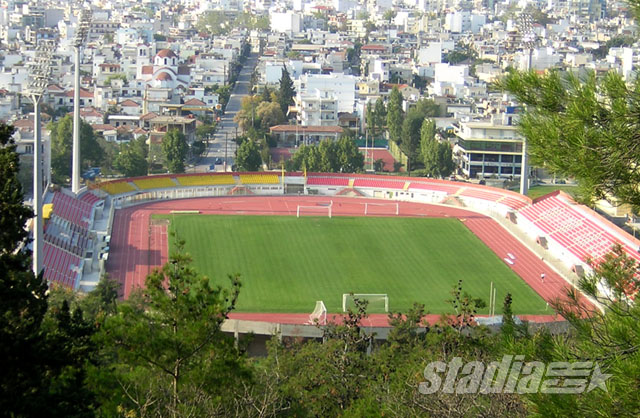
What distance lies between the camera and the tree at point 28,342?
8.66 metres

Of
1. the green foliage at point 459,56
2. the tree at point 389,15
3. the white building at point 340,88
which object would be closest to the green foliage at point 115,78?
the white building at point 340,88

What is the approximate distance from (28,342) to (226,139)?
3539cm

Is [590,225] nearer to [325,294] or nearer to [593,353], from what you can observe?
[325,294]

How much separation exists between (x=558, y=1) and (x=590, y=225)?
9870cm

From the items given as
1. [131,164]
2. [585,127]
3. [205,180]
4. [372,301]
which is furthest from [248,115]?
[585,127]

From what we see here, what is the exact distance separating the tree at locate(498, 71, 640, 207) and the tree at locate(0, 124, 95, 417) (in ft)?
15.5

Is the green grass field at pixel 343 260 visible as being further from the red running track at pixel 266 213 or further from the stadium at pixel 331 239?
the red running track at pixel 266 213

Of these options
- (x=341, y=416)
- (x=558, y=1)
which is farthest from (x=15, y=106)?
(x=558, y=1)

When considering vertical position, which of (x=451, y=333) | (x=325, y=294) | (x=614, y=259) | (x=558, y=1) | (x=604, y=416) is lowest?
(x=325, y=294)

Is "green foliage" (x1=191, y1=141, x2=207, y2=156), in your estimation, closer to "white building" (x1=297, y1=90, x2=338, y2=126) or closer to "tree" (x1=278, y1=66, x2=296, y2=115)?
"white building" (x1=297, y1=90, x2=338, y2=126)

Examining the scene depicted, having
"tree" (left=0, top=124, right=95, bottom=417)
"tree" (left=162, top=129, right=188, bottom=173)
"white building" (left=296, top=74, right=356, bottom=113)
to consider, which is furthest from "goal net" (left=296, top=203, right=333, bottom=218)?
"tree" (left=0, top=124, right=95, bottom=417)

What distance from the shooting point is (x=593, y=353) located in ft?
19.2

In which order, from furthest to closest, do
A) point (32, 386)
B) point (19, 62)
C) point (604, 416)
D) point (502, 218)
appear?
point (19, 62) → point (502, 218) → point (32, 386) → point (604, 416)

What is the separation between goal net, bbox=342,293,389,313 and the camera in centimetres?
2127
